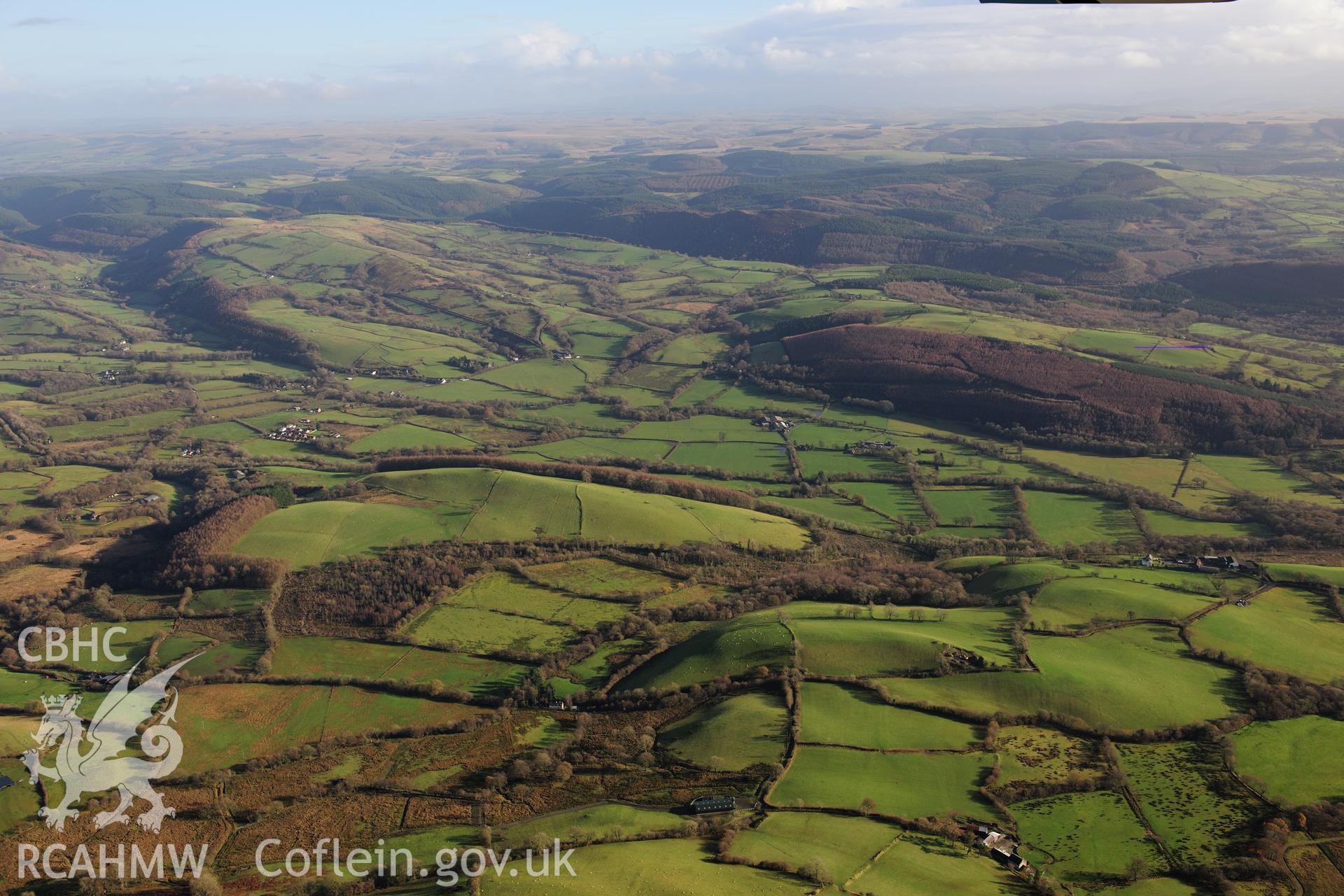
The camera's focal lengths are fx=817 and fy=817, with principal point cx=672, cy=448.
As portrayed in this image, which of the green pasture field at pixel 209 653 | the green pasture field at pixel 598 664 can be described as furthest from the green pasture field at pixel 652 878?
the green pasture field at pixel 209 653

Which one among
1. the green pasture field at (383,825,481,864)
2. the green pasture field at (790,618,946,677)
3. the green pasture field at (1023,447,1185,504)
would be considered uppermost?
the green pasture field at (1023,447,1185,504)

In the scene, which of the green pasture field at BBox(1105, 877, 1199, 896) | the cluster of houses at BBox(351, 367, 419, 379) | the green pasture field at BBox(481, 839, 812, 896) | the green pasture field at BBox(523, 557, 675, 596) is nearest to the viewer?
the green pasture field at BBox(1105, 877, 1199, 896)

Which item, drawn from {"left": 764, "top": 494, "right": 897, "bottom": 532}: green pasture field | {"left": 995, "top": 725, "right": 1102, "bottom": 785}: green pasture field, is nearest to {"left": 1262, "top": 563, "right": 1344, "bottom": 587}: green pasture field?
{"left": 995, "top": 725, "right": 1102, "bottom": 785}: green pasture field

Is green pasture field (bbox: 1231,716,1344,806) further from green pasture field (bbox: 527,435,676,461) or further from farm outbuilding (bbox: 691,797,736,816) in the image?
green pasture field (bbox: 527,435,676,461)

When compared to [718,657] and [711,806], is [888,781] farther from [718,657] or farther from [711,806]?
[718,657]

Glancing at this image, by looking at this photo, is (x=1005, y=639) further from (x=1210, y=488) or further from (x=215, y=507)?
(x=215, y=507)
